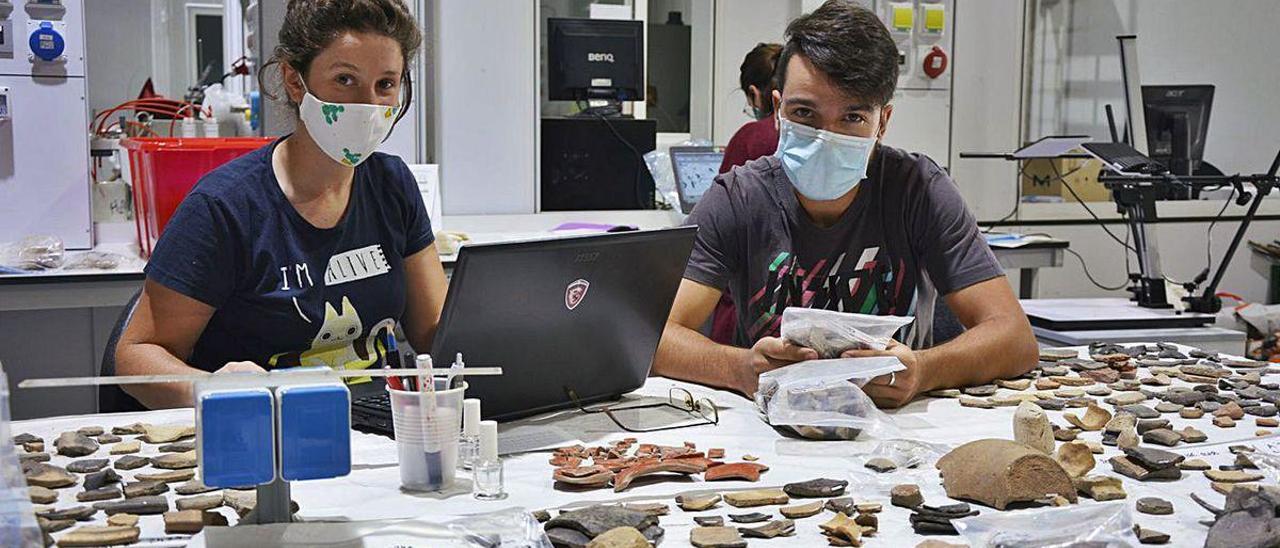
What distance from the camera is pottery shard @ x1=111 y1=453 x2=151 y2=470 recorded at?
1.45 m

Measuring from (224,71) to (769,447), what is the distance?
4.37m

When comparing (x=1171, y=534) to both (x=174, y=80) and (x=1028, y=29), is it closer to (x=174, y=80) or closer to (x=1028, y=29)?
(x=1028, y=29)

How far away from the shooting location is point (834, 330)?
5.69 ft

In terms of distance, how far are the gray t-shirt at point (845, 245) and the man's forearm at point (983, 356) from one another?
14 cm

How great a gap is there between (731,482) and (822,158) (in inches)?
32.6

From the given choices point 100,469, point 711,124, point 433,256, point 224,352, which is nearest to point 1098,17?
point 711,124

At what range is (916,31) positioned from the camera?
485 cm

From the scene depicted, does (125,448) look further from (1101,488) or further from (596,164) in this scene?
(596,164)

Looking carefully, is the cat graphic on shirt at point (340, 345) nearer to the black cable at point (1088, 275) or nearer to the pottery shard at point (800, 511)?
the pottery shard at point (800, 511)

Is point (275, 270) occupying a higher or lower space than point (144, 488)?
higher

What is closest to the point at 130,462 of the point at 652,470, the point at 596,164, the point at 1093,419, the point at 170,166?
the point at 652,470

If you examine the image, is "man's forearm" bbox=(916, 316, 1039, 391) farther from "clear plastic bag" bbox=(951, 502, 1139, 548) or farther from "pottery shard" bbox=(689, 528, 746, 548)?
"pottery shard" bbox=(689, 528, 746, 548)

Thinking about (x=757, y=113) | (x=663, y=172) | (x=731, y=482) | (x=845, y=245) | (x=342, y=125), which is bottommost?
(x=731, y=482)

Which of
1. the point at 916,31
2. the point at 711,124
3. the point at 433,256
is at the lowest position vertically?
the point at 433,256
